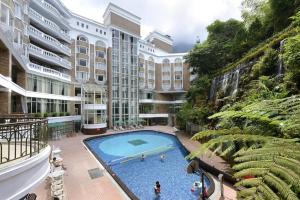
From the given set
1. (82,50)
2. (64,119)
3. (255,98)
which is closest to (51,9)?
(82,50)

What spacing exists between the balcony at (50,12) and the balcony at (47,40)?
137 inches

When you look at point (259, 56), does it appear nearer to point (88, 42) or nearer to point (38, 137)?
point (38, 137)

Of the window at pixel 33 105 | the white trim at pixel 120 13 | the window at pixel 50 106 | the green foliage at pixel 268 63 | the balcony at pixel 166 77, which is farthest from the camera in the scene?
the balcony at pixel 166 77

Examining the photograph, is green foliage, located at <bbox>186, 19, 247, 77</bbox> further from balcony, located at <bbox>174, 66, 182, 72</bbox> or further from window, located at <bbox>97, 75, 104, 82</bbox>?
window, located at <bbox>97, 75, 104, 82</bbox>

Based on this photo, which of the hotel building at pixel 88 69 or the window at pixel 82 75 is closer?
the hotel building at pixel 88 69

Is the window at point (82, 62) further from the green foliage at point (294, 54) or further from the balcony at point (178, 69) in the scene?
the green foliage at point (294, 54)

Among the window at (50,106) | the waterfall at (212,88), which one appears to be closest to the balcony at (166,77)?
the waterfall at (212,88)

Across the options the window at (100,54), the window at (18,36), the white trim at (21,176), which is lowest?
the white trim at (21,176)

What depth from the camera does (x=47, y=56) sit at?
2370cm

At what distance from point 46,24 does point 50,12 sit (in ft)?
6.73

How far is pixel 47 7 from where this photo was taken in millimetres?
24438

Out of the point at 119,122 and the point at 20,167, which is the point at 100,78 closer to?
the point at 119,122

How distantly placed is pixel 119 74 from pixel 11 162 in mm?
32247

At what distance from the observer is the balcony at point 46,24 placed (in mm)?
21856
